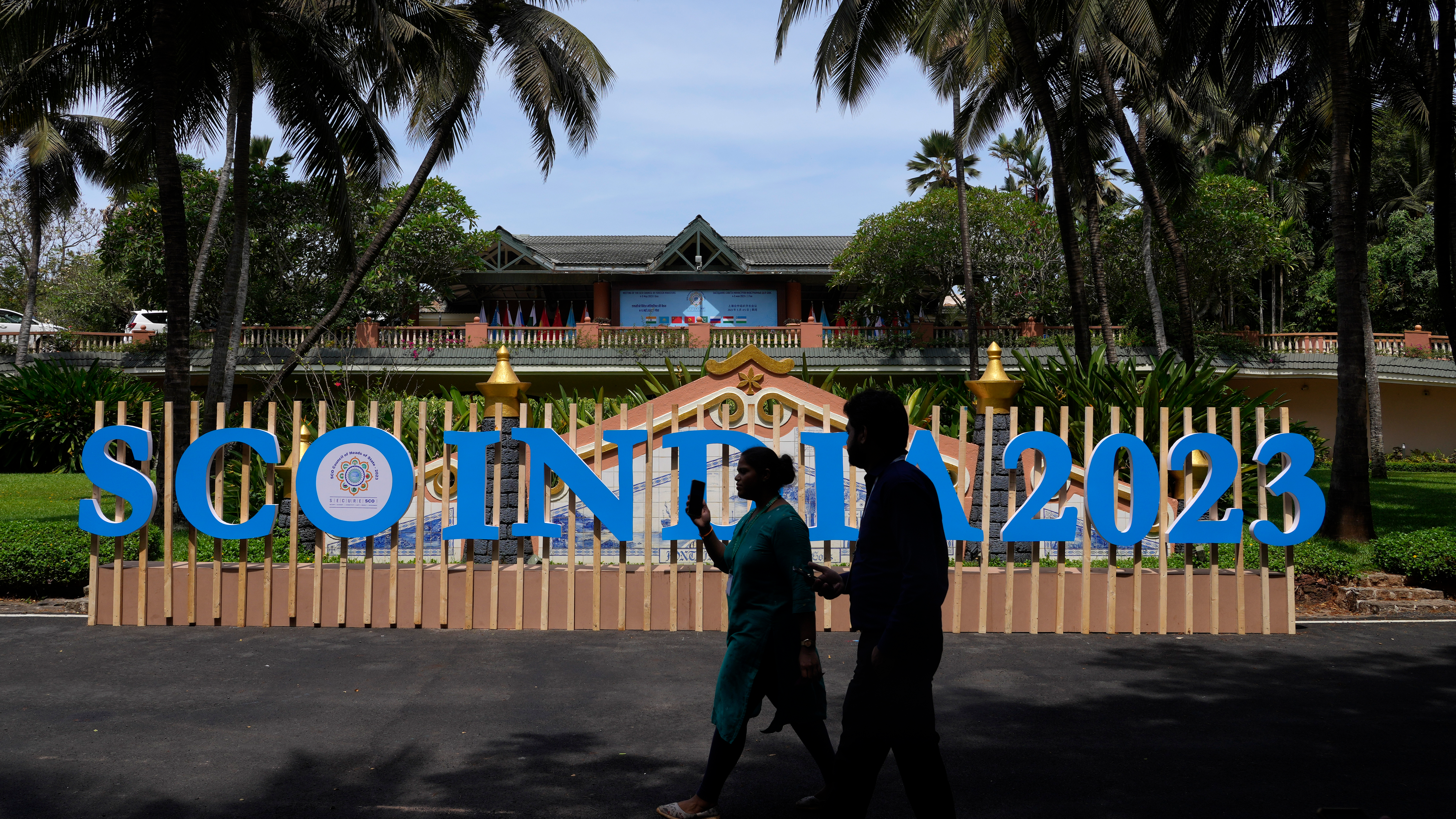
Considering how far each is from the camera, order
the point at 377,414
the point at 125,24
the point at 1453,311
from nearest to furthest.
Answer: the point at 377,414, the point at 1453,311, the point at 125,24

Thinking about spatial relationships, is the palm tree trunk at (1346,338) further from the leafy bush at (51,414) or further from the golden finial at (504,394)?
the leafy bush at (51,414)

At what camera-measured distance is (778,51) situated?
587 inches

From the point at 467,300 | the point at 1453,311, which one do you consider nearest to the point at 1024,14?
the point at 1453,311

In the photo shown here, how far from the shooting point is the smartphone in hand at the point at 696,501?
4105 mm

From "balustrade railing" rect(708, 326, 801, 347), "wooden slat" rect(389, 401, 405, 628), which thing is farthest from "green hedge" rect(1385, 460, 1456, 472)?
"wooden slat" rect(389, 401, 405, 628)

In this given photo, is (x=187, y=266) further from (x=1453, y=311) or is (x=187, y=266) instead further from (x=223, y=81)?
(x=1453, y=311)

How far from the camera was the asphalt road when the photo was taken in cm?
431

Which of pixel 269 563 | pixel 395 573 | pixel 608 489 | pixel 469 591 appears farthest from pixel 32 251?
pixel 608 489

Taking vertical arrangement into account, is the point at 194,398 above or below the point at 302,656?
above

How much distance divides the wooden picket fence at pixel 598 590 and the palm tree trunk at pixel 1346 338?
13.7 feet

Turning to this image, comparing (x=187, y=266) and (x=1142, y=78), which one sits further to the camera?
(x=1142, y=78)

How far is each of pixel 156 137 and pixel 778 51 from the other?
8396 mm

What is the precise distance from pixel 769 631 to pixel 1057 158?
48.2 feet

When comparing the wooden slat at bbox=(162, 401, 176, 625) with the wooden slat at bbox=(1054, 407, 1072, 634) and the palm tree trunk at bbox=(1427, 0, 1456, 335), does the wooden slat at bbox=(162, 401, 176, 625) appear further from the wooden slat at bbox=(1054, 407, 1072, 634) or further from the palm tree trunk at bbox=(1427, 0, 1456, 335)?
the palm tree trunk at bbox=(1427, 0, 1456, 335)
